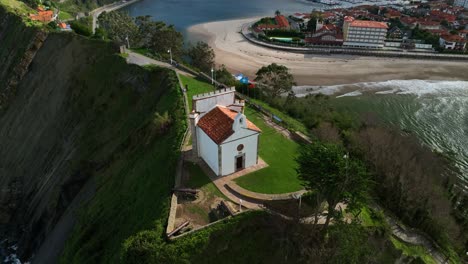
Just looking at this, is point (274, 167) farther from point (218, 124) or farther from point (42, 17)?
point (42, 17)

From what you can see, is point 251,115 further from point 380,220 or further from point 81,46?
point 81,46

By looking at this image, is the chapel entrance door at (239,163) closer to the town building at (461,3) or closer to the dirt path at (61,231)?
the dirt path at (61,231)

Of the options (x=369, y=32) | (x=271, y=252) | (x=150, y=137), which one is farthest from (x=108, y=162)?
(x=369, y=32)

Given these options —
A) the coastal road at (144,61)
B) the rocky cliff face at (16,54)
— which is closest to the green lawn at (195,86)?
the coastal road at (144,61)

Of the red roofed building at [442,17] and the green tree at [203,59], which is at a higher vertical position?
the red roofed building at [442,17]

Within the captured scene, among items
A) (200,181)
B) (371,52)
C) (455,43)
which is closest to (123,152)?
(200,181)

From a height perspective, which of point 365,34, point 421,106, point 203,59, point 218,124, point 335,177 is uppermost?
point 335,177

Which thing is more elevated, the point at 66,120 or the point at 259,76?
the point at 259,76
